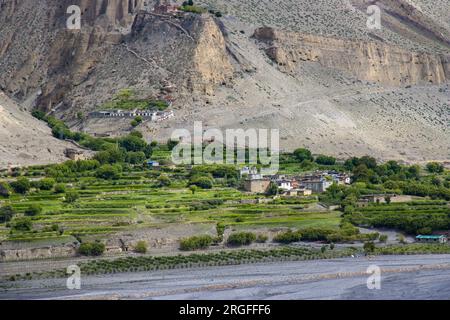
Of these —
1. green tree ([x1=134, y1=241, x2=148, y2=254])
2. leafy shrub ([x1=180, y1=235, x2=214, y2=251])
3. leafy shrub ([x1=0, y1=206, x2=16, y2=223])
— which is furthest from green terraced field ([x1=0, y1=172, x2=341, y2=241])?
leafy shrub ([x1=180, y1=235, x2=214, y2=251])

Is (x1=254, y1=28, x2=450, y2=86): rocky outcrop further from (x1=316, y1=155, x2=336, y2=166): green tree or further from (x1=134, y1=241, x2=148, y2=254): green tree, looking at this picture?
(x1=134, y1=241, x2=148, y2=254): green tree

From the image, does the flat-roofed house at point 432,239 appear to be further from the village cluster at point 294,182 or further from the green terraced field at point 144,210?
the village cluster at point 294,182

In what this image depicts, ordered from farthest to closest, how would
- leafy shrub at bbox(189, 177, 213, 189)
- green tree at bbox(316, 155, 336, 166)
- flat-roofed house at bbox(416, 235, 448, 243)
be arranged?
green tree at bbox(316, 155, 336, 166), leafy shrub at bbox(189, 177, 213, 189), flat-roofed house at bbox(416, 235, 448, 243)

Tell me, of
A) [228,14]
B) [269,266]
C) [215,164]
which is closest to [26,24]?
[228,14]

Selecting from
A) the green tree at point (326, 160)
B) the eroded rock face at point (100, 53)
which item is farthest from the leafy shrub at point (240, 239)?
the eroded rock face at point (100, 53)
